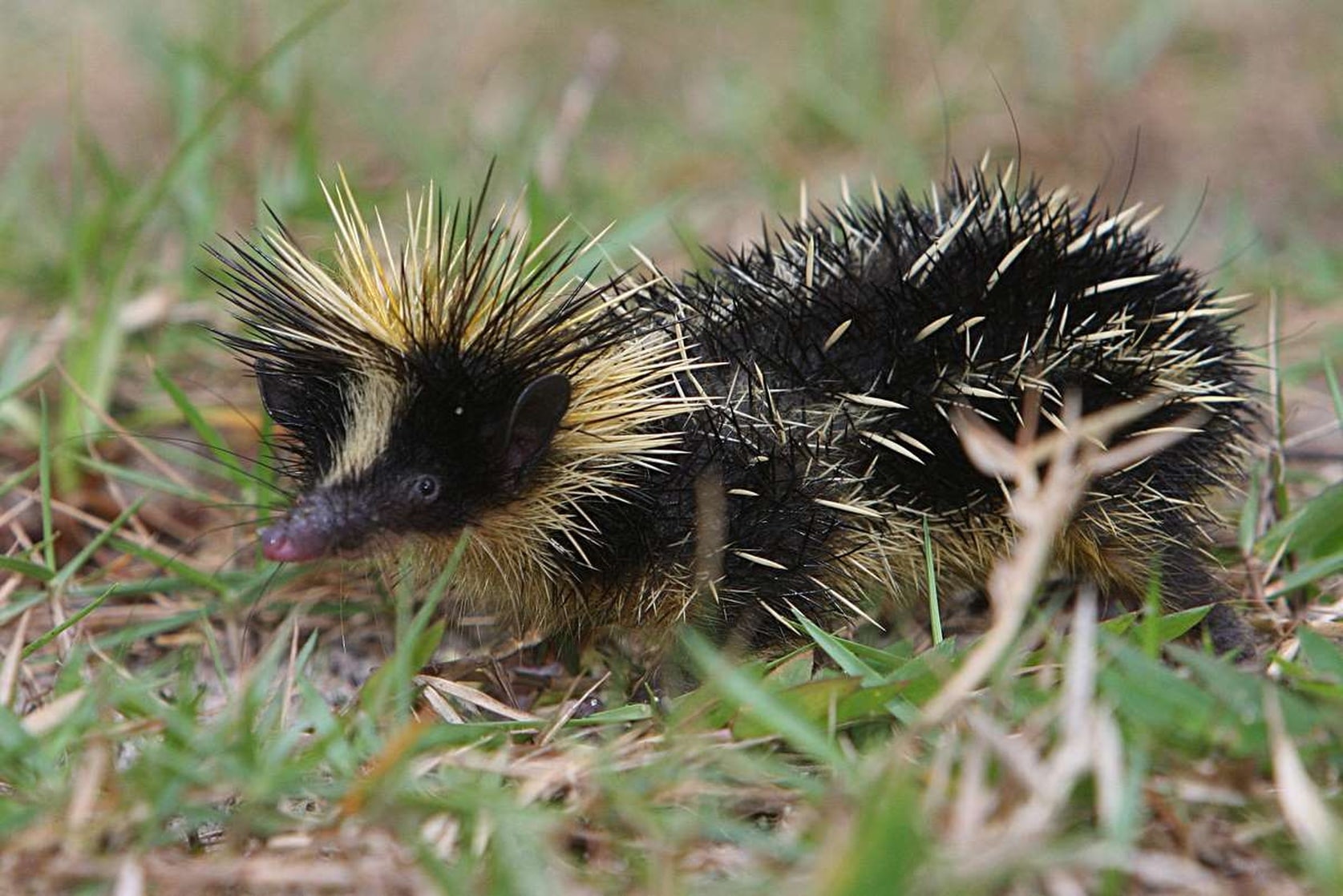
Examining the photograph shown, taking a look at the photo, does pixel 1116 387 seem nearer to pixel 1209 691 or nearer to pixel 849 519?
pixel 849 519

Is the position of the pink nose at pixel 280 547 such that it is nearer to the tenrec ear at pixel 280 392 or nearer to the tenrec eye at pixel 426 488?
the tenrec eye at pixel 426 488

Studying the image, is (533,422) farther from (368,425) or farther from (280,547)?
(280,547)

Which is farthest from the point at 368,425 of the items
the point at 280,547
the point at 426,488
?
the point at 280,547

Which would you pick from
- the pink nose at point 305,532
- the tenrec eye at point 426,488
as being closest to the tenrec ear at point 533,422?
the tenrec eye at point 426,488

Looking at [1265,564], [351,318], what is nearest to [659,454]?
[351,318]

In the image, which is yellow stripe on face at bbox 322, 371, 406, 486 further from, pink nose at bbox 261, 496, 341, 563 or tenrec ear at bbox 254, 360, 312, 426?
tenrec ear at bbox 254, 360, 312, 426

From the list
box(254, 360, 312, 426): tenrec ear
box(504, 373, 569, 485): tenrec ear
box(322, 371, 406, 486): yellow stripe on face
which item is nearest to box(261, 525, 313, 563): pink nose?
box(322, 371, 406, 486): yellow stripe on face

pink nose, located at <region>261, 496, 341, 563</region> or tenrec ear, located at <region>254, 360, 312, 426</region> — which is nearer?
pink nose, located at <region>261, 496, 341, 563</region>
